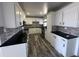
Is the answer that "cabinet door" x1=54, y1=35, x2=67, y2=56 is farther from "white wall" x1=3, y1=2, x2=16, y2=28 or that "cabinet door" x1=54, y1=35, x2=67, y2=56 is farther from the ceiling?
"white wall" x1=3, y1=2, x2=16, y2=28

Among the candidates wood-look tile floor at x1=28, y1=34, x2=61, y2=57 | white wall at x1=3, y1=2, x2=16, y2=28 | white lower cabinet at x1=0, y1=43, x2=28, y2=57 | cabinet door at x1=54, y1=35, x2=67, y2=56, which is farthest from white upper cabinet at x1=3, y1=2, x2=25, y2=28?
cabinet door at x1=54, y1=35, x2=67, y2=56

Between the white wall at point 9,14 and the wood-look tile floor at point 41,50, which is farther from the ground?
the white wall at point 9,14

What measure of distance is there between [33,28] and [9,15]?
503cm

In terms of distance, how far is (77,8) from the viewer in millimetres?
1970

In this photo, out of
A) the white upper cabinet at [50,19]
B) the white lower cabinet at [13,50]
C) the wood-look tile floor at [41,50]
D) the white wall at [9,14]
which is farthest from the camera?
the white upper cabinet at [50,19]

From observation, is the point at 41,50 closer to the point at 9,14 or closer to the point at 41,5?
the point at 41,5

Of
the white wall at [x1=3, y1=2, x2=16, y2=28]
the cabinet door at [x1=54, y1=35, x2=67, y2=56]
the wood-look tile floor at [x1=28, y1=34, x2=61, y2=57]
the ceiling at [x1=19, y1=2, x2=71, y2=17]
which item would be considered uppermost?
the ceiling at [x1=19, y1=2, x2=71, y2=17]

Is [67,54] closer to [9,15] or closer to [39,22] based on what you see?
[9,15]

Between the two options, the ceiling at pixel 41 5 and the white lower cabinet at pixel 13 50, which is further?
the ceiling at pixel 41 5

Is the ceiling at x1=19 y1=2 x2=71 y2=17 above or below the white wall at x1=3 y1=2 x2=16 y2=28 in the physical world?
above

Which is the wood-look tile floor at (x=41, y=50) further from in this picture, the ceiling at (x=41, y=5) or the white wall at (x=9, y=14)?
the ceiling at (x=41, y=5)

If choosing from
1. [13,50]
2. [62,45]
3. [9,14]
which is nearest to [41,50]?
[62,45]

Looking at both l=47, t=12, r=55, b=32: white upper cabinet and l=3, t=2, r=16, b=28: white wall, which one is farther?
l=47, t=12, r=55, b=32: white upper cabinet

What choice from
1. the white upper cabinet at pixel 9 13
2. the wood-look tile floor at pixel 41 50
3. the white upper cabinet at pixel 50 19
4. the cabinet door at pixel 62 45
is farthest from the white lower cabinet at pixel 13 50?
the white upper cabinet at pixel 50 19
